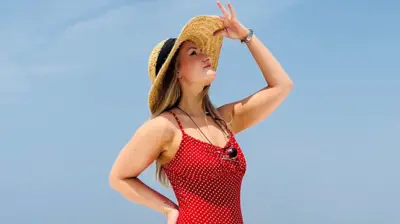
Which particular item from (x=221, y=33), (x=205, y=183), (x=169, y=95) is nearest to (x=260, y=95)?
(x=221, y=33)

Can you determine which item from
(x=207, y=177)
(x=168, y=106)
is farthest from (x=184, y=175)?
(x=168, y=106)

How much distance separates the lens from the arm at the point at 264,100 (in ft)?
10.3

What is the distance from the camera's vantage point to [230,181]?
2838 millimetres

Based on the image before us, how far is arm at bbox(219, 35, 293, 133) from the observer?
314 centimetres

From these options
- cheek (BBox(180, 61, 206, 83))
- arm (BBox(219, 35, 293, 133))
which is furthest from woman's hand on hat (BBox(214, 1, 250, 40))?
cheek (BBox(180, 61, 206, 83))

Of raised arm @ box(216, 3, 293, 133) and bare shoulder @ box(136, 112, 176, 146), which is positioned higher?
raised arm @ box(216, 3, 293, 133)

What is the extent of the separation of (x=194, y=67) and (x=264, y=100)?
0.42 m

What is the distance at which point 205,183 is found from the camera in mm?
2809

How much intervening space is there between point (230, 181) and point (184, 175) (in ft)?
0.66

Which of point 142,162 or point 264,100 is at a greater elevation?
point 264,100

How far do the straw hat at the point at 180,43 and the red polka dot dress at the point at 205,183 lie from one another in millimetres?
282

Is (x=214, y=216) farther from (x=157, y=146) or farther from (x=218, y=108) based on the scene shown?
(x=218, y=108)

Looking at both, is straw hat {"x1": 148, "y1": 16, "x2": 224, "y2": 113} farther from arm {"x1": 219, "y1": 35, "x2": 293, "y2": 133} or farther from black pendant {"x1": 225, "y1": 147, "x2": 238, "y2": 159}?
black pendant {"x1": 225, "y1": 147, "x2": 238, "y2": 159}

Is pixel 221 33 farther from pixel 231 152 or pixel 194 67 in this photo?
pixel 231 152
